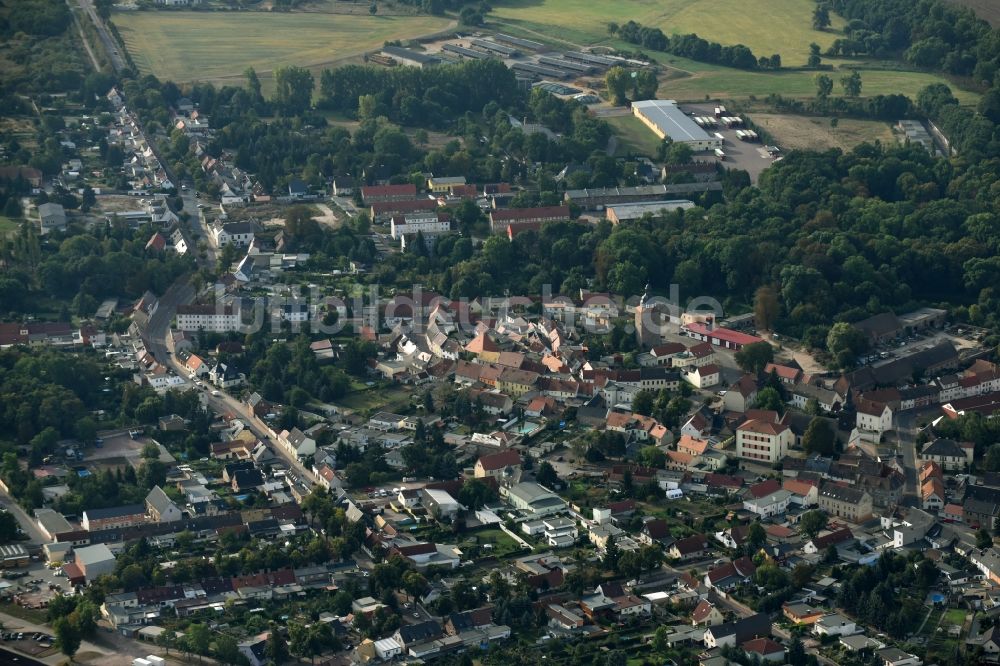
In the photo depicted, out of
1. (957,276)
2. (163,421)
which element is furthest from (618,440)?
(957,276)

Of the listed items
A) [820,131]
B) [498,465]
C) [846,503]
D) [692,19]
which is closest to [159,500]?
[498,465]

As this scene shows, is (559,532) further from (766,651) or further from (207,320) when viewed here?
(207,320)

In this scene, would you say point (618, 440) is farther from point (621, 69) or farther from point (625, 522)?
point (621, 69)

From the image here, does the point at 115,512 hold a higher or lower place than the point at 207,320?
lower

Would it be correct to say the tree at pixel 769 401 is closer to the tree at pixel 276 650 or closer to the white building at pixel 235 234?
the tree at pixel 276 650

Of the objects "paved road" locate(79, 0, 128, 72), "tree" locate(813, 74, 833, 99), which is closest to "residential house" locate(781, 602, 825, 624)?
"tree" locate(813, 74, 833, 99)

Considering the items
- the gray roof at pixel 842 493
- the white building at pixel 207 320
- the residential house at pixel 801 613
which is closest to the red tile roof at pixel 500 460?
the gray roof at pixel 842 493
